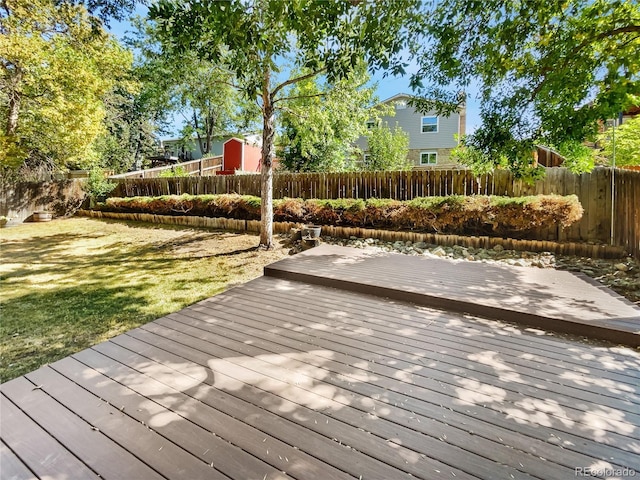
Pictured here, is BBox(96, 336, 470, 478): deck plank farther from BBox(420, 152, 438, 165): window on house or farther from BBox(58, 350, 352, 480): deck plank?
BBox(420, 152, 438, 165): window on house

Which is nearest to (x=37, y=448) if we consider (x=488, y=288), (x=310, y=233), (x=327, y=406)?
(x=327, y=406)

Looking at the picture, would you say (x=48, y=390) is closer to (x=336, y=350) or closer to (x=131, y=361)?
(x=131, y=361)

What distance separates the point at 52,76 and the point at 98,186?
4640mm

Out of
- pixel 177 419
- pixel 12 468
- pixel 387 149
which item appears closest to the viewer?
→ pixel 12 468

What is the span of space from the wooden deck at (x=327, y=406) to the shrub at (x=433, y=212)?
389 centimetres

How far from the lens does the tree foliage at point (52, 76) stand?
8125mm

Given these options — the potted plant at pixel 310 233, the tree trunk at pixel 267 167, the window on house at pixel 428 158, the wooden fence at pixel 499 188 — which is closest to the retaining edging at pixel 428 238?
the wooden fence at pixel 499 188

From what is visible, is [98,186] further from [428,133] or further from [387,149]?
[428,133]

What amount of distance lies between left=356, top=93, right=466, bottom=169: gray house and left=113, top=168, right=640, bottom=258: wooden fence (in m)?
8.98

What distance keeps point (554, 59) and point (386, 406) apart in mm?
4165

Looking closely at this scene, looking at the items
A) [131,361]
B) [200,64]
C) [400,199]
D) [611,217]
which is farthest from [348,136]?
[131,361]

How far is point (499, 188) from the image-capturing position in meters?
7.11

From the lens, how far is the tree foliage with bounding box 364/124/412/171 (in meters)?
15.7

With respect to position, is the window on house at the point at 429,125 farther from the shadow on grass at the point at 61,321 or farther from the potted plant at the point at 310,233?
the shadow on grass at the point at 61,321
